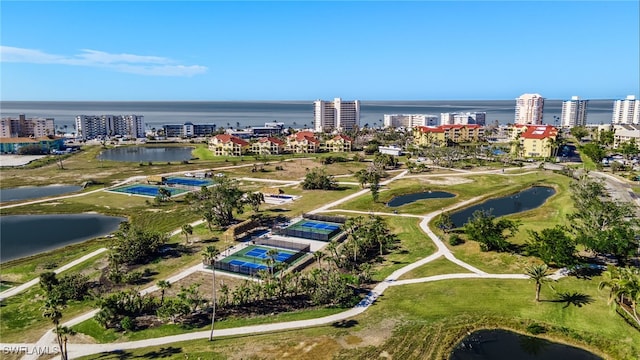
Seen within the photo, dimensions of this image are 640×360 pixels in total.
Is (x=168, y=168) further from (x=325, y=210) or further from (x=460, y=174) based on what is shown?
(x=460, y=174)

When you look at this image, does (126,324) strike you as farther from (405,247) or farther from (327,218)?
(327,218)

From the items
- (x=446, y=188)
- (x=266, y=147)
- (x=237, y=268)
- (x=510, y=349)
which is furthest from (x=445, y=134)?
(x=510, y=349)

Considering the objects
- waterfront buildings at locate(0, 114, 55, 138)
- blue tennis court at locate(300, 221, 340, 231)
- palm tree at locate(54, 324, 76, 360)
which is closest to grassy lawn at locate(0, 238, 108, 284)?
palm tree at locate(54, 324, 76, 360)

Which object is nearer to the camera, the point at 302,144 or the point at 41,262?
the point at 41,262

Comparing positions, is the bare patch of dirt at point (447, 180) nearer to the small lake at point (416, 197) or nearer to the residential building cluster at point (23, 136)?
the small lake at point (416, 197)

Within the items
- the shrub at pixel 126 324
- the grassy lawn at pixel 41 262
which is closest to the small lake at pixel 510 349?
the shrub at pixel 126 324

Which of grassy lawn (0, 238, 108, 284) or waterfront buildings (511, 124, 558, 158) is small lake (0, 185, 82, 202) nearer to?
grassy lawn (0, 238, 108, 284)
